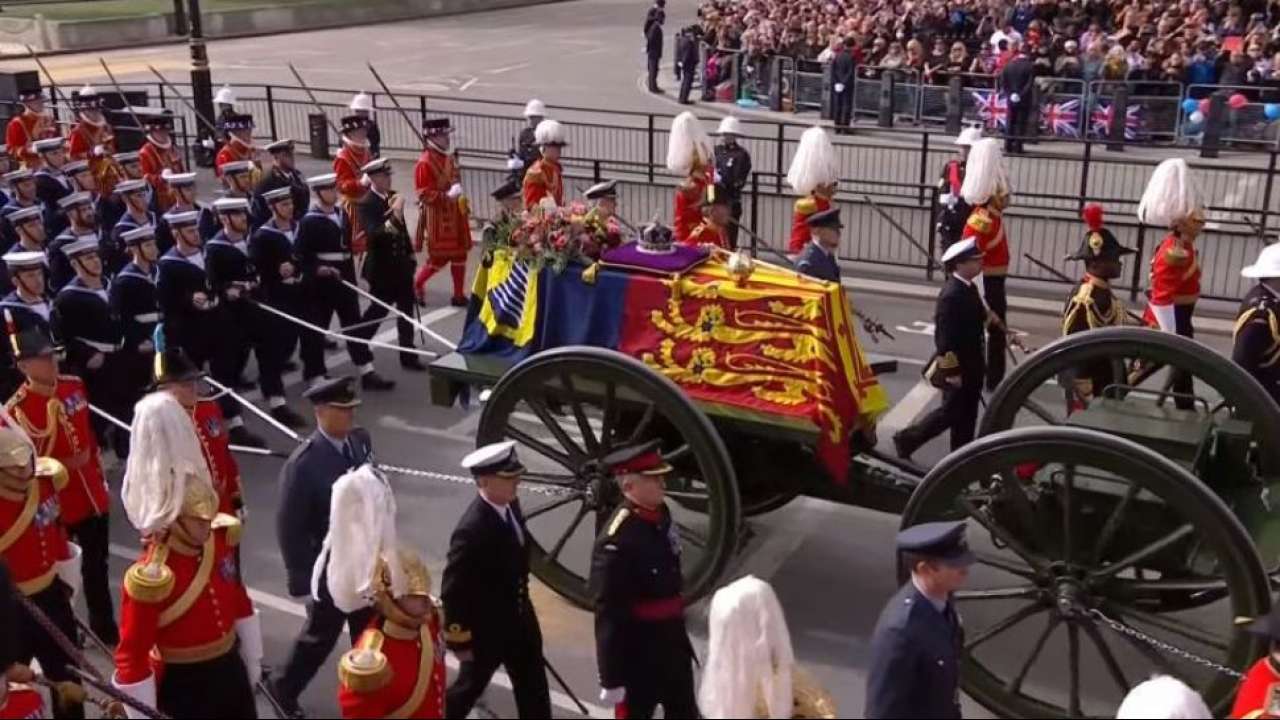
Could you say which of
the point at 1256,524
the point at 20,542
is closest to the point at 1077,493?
the point at 1256,524

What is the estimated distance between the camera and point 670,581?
17.3 feet

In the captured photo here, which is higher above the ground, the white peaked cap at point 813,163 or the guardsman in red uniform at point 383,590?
the white peaked cap at point 813,163

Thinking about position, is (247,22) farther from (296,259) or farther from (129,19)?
(296,259)

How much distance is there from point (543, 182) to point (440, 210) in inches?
37.6

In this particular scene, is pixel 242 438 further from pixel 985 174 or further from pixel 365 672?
pixel 985 174

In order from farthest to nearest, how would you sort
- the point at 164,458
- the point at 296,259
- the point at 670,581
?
the point at 296,259
the point at 670,581
the point at 164,458

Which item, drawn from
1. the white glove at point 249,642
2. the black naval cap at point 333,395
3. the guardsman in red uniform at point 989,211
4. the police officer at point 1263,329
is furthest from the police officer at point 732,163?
the white glove at point 249,642

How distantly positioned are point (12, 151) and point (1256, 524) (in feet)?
45.9

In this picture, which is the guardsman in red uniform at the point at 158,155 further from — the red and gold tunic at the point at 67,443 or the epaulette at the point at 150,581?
the epaulette at the point at 150,581

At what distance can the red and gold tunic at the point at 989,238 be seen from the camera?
33.4ft

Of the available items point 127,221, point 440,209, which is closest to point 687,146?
point 440,209

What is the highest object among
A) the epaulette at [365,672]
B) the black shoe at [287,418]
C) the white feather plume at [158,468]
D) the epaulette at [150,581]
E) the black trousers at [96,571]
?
the white feather plume at [158,468]

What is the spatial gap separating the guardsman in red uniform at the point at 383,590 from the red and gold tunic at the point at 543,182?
7.60 metres

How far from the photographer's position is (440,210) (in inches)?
476
